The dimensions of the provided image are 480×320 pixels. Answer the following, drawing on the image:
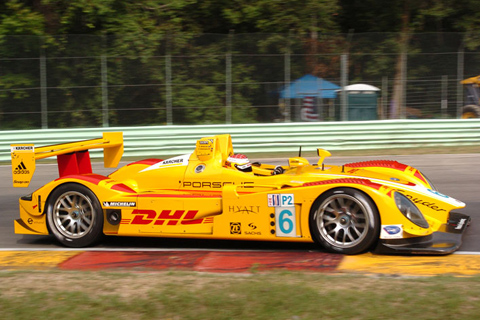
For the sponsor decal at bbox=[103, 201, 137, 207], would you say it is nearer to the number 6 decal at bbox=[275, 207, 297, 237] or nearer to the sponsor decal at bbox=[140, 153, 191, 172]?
the sponsor decal at bbox=[140, 153, 191, 172]

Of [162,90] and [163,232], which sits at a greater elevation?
[162,90]

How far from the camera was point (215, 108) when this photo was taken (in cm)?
1648

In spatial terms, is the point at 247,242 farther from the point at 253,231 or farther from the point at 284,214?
the point at 284,214

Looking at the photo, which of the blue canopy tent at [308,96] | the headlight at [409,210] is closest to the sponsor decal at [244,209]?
the headlight at [409,210]

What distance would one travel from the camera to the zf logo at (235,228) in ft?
21.9

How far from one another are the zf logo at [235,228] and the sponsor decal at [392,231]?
1.50m

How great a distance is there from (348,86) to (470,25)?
8.62m

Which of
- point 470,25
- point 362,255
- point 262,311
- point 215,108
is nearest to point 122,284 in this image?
point 262,311

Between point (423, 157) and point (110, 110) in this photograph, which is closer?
point (423, 157)

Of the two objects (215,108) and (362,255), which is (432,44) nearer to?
(215,108)

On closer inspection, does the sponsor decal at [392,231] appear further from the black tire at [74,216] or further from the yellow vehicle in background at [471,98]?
the yellow vehicle in background at [471,98]

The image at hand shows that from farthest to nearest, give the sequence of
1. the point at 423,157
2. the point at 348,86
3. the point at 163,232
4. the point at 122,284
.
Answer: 1. the point at 348,86
2. the point at 423,157
3. the point at 163,232
4. the point at 122,284

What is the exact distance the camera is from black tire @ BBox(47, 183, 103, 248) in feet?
23.6

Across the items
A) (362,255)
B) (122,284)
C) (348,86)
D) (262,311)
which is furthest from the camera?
(348,86)
